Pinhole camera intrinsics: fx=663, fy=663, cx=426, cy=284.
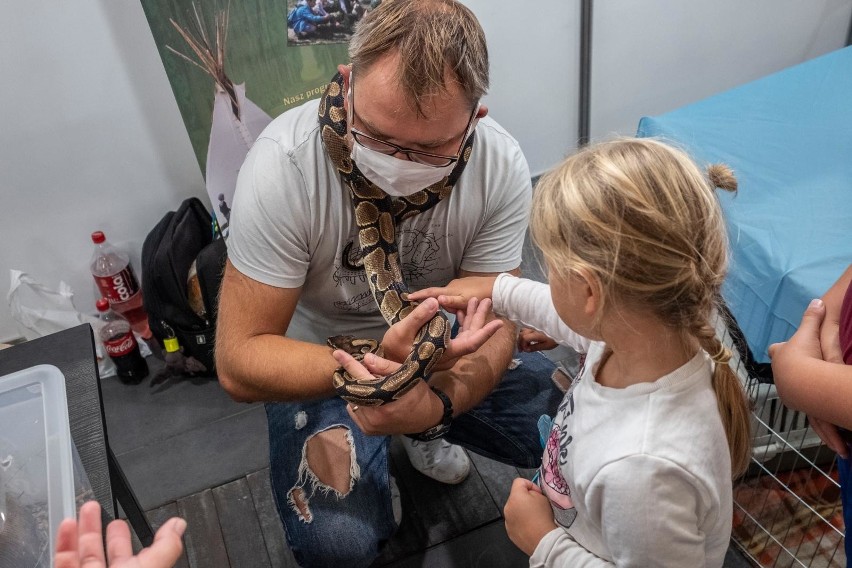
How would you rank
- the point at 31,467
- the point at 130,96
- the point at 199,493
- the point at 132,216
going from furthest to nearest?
the point at 132,216
the point at 130,96
the point at 199,493
the point at 31,467

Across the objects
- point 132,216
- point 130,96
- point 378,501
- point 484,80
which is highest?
point 484,80

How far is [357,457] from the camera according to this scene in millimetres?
1677

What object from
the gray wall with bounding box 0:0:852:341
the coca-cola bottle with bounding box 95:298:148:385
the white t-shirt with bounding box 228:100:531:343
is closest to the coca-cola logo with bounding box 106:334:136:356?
the coca-cola bottle with bounding box 95:298:148:385

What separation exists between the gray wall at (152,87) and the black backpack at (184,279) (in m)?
0.20

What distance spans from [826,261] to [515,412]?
36.3 inches

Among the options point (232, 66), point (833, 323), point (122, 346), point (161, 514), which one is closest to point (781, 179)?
point (833, 323)

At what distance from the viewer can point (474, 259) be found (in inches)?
68.4

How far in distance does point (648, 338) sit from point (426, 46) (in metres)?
Answer: 0.67

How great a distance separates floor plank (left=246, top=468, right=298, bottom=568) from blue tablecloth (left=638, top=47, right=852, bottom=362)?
1.50 m

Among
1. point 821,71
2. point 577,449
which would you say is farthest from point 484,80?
point 821,71

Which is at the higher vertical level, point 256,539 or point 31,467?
point 31,467

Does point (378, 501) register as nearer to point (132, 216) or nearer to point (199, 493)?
point (199, 493)

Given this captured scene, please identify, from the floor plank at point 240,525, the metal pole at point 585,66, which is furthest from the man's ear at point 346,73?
the metal pole at point 585,66

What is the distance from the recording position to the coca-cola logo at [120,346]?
2643mm
